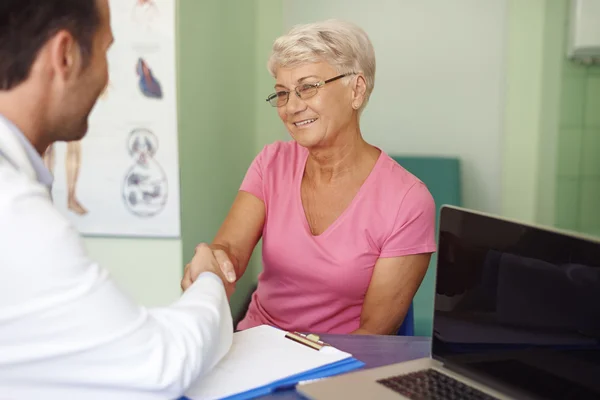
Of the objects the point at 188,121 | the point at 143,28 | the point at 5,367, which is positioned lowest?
the point at 5,367

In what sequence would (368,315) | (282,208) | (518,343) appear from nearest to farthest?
1. (518,343)
2. (368,315)
3. (282,208)

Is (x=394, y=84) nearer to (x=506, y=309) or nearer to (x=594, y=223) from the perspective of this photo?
(x=594, y=223)

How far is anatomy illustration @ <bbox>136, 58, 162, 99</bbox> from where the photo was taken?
6.88 feet

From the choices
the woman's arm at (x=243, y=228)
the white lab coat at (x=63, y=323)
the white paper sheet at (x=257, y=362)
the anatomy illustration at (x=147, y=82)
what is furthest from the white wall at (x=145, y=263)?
the white lab coat at (x=63, y=323)

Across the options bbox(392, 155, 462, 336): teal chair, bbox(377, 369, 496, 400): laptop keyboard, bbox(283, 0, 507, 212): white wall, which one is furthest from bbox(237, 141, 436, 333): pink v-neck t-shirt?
bbox(283, 0, 507, 212): white wall

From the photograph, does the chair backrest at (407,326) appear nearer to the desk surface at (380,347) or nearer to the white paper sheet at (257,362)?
the desk surface at (380,347)

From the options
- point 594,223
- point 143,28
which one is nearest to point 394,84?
point 594,223

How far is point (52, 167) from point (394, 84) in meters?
1.60

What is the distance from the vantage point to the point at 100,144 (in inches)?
85.4

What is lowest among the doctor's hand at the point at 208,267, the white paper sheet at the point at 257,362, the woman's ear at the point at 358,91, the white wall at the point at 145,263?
the white wall at the point at 145,263

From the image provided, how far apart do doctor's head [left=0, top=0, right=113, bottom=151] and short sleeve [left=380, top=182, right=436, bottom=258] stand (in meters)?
0.83

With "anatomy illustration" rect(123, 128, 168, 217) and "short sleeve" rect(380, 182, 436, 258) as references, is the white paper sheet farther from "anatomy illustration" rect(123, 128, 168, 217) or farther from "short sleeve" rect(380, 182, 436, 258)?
"anatomy illustration" rect(123, 128, 168, 217)

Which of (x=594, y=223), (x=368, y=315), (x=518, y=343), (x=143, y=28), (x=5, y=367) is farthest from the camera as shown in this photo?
(x=594, y=223)

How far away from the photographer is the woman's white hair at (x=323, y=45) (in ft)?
5.04
